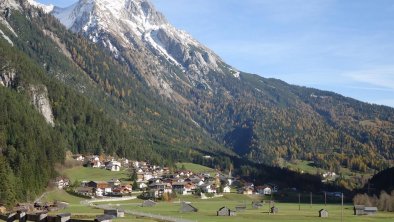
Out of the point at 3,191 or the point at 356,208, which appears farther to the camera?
the point at 356,208

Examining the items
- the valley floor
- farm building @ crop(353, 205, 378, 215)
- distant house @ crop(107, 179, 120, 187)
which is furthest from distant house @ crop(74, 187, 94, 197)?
farm building @ crop(353, 205, 378, 215)

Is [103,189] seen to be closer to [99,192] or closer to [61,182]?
[99,192]

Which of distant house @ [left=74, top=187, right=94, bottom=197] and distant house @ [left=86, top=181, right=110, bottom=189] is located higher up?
distant house @ [left=86, top=181, right=110, bottom=189]

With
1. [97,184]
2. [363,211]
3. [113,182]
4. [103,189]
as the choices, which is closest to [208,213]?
[363,211]

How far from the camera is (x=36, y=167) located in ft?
499

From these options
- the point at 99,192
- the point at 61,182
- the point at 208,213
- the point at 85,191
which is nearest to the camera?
the point at 208,213

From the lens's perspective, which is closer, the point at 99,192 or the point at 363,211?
the point at 363,211

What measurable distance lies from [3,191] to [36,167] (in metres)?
28.4

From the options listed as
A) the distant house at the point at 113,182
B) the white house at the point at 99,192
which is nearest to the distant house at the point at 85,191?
the white house at the point at 99,192

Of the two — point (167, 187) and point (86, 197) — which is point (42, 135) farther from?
point (167, 187)

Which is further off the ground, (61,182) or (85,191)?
(61,182)

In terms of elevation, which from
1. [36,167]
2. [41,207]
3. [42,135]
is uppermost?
[42,135]

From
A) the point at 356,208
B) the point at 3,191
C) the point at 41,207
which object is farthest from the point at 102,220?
the point at 356,208

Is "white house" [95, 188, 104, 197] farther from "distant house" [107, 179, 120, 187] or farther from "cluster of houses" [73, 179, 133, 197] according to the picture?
"distant house" [107, 179, 120, 187]
